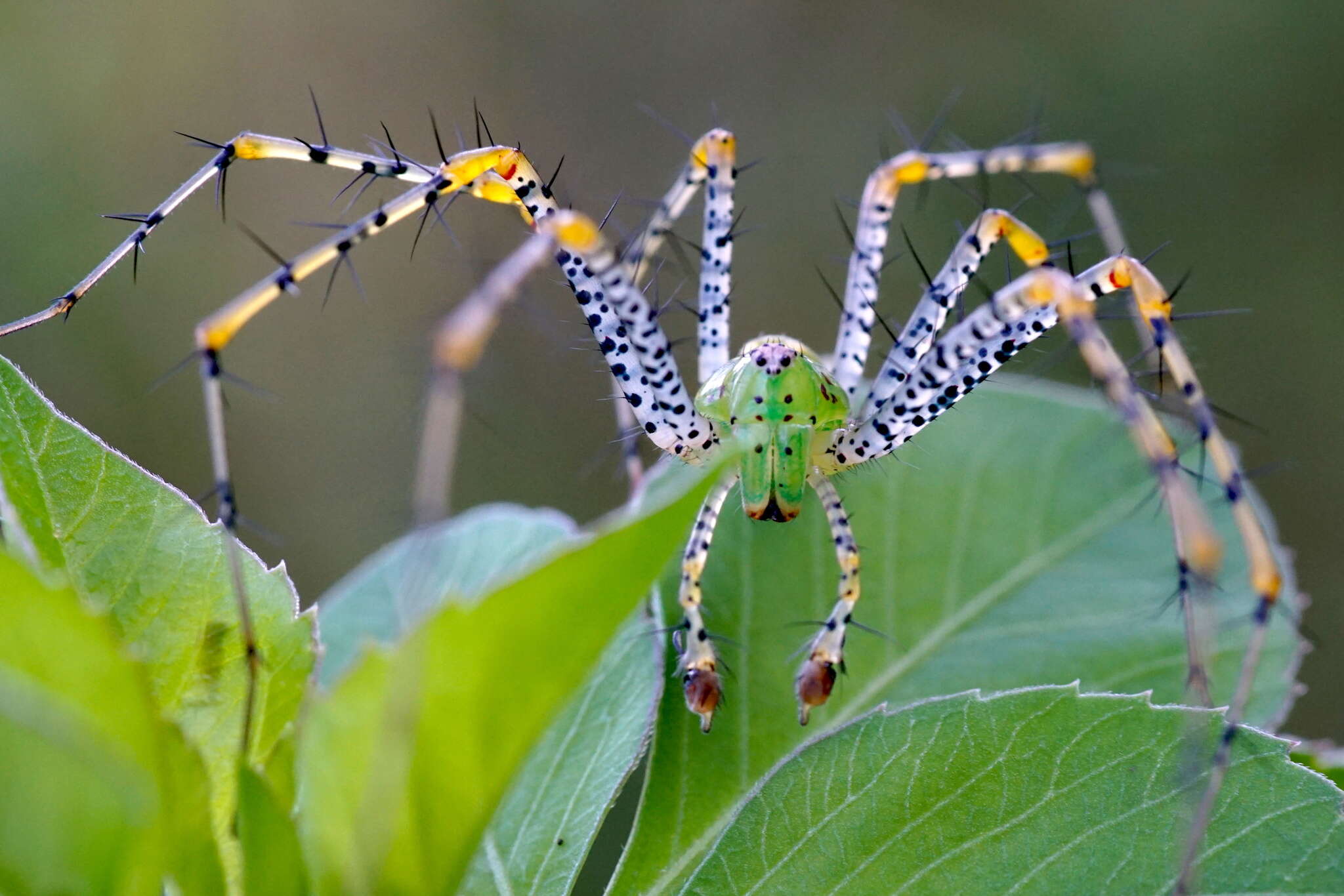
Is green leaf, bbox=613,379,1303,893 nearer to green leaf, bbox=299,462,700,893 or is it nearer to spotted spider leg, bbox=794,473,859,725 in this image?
spotted spider leg, bbox=794,473,859,725

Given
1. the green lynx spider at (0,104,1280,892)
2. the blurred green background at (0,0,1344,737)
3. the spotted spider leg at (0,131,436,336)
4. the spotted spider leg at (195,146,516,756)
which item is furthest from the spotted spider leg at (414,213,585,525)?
the blurred green background at (0,0,1344,737)

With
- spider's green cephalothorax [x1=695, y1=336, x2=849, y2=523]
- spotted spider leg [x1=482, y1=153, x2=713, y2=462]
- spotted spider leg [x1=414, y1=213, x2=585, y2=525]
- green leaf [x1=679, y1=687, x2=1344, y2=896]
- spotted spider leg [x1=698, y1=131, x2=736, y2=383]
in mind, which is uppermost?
spotted spider leg [x1=698, y1=131, x2=736, y2=383]

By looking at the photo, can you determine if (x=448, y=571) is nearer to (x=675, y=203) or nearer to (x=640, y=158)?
(x=675, y=203)

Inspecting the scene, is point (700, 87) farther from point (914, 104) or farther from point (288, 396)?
point (288, 396)

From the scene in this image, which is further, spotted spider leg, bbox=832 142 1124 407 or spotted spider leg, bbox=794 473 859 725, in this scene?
spotted spider leg, bbox=832 142 1124 407

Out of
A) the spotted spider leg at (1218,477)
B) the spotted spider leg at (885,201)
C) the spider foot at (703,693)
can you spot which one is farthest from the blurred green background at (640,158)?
the spider foot at (703,693)

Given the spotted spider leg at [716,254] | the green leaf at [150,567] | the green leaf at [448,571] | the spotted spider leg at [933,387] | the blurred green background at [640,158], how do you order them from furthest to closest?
1. the blurred green background at [640,158]
2. the spotted spider leg at [716,254]
3. the spotted spider leg at [933,387]
4. the green leaf at [448,571]
5. the green leaf at [150,567]

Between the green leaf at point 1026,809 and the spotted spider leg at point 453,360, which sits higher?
the spotted spider leg at point 453,360

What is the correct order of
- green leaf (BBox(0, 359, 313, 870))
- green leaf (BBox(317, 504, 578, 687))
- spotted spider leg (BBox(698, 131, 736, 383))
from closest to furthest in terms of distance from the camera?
green leaf (BBox(0, 359, 313, 870)), green leaf (BBox(317, 504, 578, 687)), spotted spider leg (BBox(698, 131, 736, 383))

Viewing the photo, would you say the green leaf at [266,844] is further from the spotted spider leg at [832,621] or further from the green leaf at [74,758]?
the spotted spider leg at [832,621]
